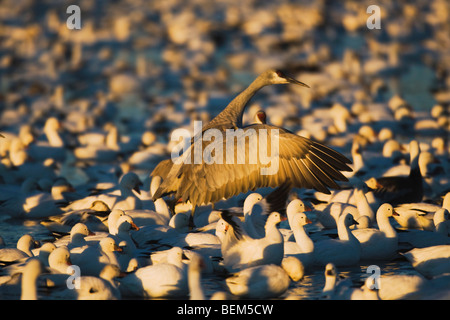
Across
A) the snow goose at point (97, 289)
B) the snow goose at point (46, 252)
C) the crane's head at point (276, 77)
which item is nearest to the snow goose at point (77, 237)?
the snow goose at point (46, 252)

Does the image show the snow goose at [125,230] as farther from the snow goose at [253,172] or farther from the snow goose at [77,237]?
the snow goose at [253,172]

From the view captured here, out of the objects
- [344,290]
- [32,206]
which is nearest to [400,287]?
[344,290]

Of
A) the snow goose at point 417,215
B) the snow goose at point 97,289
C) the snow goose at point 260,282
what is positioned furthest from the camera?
the snow goose at point 417,215

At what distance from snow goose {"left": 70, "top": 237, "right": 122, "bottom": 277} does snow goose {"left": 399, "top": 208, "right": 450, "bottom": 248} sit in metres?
3.42

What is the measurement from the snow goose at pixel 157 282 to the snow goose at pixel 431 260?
238 cm

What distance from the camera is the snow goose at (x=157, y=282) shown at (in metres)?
7.16

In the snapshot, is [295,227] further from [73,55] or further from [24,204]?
[73,55]

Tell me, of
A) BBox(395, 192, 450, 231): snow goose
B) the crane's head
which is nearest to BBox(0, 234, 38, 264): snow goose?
the crane's head

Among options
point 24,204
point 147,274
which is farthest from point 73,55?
point 147,274

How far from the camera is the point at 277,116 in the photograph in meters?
17.1

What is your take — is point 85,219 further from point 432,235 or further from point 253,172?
point 432,235

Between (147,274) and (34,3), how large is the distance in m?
28.8

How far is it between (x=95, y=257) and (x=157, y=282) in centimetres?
88

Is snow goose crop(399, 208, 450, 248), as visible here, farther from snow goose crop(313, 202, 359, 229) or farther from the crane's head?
the crane's head
